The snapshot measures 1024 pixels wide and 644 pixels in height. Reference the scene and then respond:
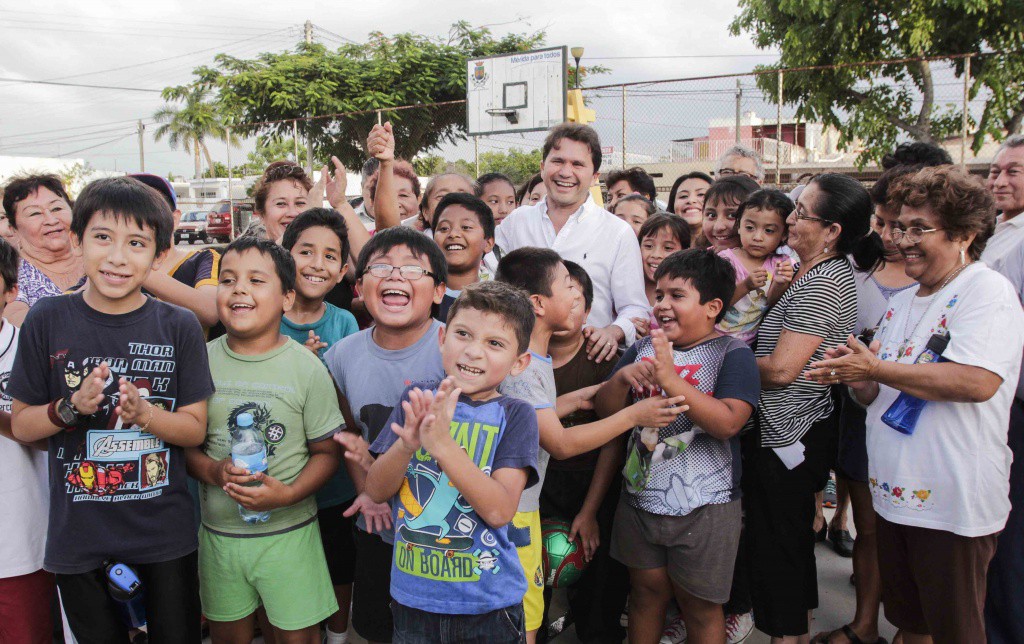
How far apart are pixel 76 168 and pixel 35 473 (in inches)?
1028

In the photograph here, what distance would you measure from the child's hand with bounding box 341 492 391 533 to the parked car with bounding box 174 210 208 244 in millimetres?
31679

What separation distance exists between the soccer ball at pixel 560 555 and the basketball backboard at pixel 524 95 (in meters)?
11.2

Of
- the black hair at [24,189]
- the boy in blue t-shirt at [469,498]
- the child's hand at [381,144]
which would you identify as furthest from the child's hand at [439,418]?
the black hair at [24,189]

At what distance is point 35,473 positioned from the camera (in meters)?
2.46

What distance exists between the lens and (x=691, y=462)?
8.42 ft

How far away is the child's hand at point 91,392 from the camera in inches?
78.2

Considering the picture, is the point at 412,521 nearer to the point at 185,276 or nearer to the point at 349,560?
the point at 349,560

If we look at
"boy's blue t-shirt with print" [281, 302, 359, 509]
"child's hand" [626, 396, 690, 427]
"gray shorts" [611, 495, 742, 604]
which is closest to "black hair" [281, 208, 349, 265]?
"boy's blue t-shirt with print" [281, 302, 359, 509]

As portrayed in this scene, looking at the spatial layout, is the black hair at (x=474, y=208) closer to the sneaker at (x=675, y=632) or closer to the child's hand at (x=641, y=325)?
the child's hand at (x=641, y=325)

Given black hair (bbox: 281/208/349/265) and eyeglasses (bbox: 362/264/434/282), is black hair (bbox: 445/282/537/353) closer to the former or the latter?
eyeglasses (bbox: 362/264/434/282)

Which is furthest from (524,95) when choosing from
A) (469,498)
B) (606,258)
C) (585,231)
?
(469,498)

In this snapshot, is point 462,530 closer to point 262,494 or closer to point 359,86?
point 262,494

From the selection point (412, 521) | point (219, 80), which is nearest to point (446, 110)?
point (219, 80)

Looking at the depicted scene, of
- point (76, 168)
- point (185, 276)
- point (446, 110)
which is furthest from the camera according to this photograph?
point (76, 168)
